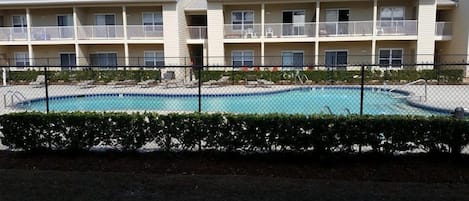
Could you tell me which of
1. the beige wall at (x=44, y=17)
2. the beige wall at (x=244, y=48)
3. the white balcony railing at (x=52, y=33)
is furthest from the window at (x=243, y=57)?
the beige wall at (x=44, y=17)

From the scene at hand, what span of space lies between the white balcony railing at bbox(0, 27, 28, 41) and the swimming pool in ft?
39.1

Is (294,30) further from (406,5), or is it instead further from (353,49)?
(406,5)

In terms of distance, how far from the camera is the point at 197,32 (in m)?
28.6

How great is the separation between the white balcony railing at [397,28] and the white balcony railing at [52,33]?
20.7 metres

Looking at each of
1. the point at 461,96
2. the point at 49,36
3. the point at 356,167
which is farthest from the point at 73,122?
the point at 49,36

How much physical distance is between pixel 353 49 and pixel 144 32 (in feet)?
47.3

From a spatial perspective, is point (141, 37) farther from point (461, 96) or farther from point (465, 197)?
point (465, 197)

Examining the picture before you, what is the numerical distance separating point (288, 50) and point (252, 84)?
18.5 ft

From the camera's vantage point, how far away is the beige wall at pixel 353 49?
26766 mm

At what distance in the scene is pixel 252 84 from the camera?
77.1 feet

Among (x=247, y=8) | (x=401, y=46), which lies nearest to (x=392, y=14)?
(x=401, y=46)

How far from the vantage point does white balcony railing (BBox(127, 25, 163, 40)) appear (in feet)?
89.3

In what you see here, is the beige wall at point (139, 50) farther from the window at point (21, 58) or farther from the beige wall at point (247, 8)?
the window at point (21, 58)

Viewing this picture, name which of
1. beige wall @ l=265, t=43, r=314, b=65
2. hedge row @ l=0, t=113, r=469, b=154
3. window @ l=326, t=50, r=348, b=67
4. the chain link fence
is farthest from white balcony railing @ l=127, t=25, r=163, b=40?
hedge row @ l=0, t=113, r=469, b=154
